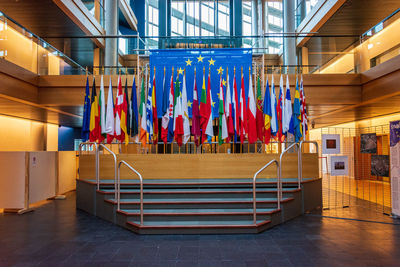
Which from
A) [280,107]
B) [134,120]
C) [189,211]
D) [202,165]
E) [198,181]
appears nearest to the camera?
[189,211]

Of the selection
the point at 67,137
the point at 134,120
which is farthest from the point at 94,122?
the point at 67,137

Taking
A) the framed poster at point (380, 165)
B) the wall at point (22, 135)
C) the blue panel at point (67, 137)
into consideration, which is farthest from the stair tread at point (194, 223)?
the blue panel at point (67, 137)

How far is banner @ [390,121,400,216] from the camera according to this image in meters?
5.62

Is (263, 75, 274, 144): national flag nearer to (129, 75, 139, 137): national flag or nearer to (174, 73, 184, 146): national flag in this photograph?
(174, 73, 184, 146): national flag

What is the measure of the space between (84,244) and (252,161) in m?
3.83

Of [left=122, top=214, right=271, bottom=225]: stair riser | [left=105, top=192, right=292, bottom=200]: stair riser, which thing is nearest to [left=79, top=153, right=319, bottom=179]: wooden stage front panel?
[left=105, top=192, right=292, bottom=200]: stair riser

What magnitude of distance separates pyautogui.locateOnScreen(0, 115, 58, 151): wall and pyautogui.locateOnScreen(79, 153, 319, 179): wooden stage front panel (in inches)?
304

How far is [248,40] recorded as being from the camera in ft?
44.9

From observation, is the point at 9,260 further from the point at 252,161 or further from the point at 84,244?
the point at 252,161

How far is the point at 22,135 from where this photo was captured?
12.8m

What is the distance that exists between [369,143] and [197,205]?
4354mm

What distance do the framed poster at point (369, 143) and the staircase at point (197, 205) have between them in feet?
5.15

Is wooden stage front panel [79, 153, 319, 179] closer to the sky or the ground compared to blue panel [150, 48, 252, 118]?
closer to the ground

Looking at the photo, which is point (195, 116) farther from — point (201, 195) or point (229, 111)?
point (201, 195)
